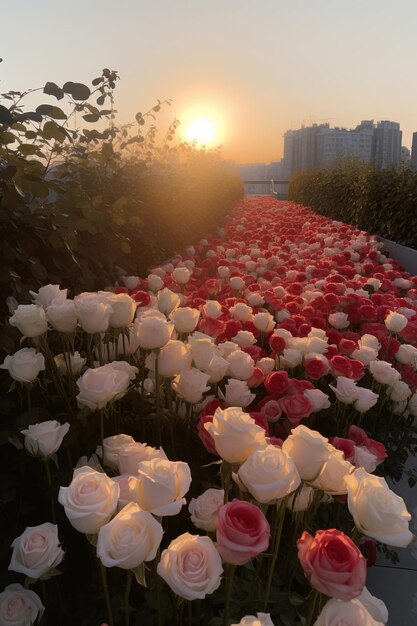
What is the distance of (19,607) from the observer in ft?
4.33

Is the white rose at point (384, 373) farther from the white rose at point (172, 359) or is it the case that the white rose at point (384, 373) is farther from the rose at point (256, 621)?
the rose at point (256, 621)

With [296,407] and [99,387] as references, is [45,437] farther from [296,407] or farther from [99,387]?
[296,407]

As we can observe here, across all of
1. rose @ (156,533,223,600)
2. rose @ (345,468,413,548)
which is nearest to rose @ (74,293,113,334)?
rose @ (156,533,223,600)

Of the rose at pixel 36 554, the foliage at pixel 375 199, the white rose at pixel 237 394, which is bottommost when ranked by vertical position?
the foliage at pixel 375 199

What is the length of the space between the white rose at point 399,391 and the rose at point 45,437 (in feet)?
4.65

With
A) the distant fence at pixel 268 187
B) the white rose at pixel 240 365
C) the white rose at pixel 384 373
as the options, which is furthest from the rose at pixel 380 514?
the distant fence at pixel 268 187

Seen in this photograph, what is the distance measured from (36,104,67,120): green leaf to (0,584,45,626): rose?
5.48ft

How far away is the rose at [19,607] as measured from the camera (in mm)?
1301

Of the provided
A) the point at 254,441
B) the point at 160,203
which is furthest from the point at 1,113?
the point at 160,203

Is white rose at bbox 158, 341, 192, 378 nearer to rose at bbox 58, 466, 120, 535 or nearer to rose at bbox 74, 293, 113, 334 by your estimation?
rose at bbox 74, 293, 113, 334

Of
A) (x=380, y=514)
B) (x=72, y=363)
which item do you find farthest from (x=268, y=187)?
(x=380, y=514)

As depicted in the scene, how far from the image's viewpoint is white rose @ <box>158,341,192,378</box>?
1684 millimetres

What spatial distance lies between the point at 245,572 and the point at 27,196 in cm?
195

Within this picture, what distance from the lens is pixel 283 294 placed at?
400 cm
